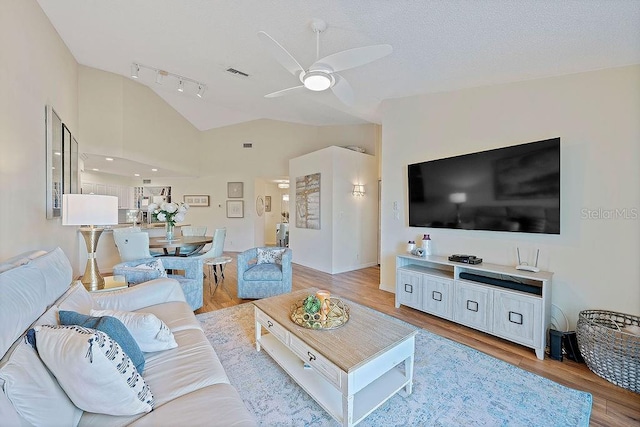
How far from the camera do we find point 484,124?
10.1 ft

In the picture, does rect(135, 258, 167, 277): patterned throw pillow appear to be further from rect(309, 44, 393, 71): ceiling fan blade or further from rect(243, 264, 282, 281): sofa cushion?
rect(309, 44, 393, 71): ceiling fan blade

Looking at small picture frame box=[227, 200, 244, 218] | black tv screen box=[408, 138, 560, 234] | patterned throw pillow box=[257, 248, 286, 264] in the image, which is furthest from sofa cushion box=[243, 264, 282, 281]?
small picture frame box=[227, 200, 244, 218]

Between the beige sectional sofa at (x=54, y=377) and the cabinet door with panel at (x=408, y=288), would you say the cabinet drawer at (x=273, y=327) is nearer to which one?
the beige sectional sofa at (x=54, y=377)

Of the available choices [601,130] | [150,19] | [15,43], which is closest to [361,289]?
[601,130]

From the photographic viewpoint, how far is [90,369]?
98cm

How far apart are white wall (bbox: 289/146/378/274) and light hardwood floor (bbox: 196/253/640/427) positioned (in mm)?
571

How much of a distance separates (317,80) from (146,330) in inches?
85.0

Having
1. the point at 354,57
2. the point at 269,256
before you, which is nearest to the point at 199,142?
the point at 269,256

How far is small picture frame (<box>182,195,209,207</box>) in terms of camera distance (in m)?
7.88

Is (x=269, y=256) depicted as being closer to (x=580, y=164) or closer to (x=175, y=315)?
(x=175, y=315)

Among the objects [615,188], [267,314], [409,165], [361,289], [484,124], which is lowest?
[361,289]

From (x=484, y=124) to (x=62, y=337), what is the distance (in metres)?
3.89

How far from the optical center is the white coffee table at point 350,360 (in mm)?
1450

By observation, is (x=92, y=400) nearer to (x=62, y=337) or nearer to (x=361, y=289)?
(x=62, y=337)
